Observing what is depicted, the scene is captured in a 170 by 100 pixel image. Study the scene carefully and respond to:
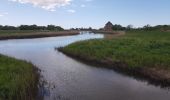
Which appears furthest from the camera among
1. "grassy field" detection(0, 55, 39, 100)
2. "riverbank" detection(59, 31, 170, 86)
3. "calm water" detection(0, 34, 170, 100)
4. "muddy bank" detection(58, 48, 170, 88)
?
"riverbank" detection(59, 31, 170, 86)

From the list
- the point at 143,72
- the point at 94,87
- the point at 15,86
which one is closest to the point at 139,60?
the point at 143,72

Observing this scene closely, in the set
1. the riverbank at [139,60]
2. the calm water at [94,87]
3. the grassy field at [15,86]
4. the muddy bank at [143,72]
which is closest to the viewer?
the grassy field at [15,86]

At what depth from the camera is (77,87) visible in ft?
64.3

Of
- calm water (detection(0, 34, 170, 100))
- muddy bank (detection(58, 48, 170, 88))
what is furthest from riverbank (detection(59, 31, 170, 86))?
calm water (detection(0, 34, 170, 100))

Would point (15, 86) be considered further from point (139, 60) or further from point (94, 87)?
point (139, 60)

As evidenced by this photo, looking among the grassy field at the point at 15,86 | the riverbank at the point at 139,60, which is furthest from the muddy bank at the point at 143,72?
the grassy field at the point at 15,86

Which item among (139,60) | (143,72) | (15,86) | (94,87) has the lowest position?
(94,87)

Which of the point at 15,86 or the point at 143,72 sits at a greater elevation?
the point at 15,86

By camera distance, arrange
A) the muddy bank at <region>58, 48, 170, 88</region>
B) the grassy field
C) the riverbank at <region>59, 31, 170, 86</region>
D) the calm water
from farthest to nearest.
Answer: the riverbank at <region>59, 31, 170, 86</region> → the muddy bank at <region>58, 48, 170, 88</region> → the calm water → the grassy field

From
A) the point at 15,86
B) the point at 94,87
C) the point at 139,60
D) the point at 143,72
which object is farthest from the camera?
the point at 139,60

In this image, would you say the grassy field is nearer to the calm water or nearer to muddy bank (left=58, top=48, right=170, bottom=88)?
the calm water

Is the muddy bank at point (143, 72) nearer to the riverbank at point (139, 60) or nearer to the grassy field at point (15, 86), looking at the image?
the riverbank at point (139, 60)

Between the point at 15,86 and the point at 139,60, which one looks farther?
the point at 139,60

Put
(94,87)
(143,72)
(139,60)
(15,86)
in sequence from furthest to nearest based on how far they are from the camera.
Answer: (139,60), (143,72), (94,87), (15,86)
